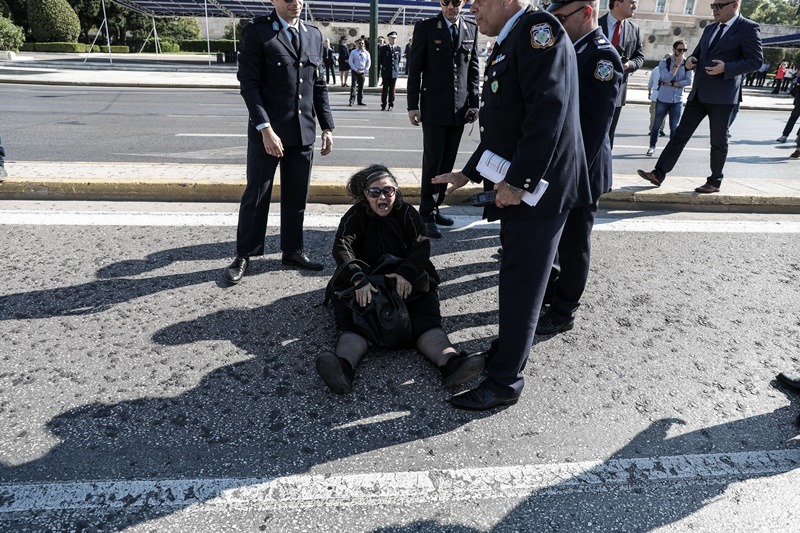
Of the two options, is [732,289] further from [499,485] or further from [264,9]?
[264,9]

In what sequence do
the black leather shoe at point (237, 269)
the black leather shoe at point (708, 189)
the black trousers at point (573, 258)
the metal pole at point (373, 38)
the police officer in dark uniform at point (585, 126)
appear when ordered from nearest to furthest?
the police officer in dark uniform at point (585, 126) → the black trousers at point (573, 258) → the black leather shoe at point (237, 269) → the black leather shoe at point (708, 189) → the metal pole at point (373, 38)

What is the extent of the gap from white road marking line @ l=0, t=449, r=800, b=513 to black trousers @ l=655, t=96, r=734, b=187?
441cm

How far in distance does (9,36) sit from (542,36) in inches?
1447

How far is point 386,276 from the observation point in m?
3.12

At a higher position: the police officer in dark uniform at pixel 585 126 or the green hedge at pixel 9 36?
the green hedge at pixel 9 36

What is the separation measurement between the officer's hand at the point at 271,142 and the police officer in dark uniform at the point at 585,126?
1919 mm

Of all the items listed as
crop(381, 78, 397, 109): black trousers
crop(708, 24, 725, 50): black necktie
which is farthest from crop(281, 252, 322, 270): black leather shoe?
crop(381, 78, 397, 109): black trousers

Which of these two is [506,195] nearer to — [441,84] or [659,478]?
[659,478]

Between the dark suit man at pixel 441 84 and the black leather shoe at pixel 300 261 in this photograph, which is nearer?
the black leather shoe at pixel 300 261

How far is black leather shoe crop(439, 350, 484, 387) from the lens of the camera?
264 cm

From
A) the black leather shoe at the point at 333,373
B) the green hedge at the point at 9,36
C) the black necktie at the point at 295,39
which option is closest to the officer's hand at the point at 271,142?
the black necktie at the point at 295,39

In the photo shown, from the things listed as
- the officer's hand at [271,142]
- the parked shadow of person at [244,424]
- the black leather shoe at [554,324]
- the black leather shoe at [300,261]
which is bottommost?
the parked shadow of person at [244,424]

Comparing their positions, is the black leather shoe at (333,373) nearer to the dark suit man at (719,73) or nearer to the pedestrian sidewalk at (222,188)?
the pedestrian sidewalk at (222,188)

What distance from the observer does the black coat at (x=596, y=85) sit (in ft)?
9.55
